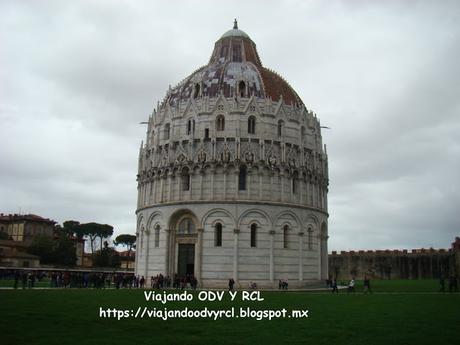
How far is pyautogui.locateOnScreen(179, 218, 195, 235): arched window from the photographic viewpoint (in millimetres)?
47188

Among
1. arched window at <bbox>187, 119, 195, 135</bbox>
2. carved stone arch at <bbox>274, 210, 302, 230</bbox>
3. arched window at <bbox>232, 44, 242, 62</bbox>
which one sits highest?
arched window at <bbox>232, 44, 242, 62</bbox>

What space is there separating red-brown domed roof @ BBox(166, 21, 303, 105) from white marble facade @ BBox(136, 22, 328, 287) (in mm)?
180

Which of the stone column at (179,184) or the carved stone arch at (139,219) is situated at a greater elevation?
the stone column at (179,184)

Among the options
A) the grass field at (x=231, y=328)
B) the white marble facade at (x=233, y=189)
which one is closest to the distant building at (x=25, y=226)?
the white marble facade at (x=233, y=189)

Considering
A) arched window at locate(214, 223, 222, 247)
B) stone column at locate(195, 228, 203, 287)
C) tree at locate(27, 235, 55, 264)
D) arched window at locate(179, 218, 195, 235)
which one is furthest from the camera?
tree at locate(27, 235, 55, 264)

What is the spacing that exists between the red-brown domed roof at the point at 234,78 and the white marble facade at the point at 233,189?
0.18 metres

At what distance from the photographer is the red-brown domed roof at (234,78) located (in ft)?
168

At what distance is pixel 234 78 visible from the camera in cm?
5216

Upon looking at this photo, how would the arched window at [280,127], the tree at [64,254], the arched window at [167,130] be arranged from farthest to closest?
1. the tree at [64,254]
2. the arched window at [167,130]
3. the arched window at [280,127]

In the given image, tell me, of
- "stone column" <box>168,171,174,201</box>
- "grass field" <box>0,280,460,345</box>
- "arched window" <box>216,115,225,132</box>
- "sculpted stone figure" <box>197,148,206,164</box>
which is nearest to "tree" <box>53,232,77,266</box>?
"stone column" <box>168,171,174,201</box>

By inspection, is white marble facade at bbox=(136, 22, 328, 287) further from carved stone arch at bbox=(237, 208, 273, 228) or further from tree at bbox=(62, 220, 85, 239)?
tree at bbox=(62, 220, 85, 239)

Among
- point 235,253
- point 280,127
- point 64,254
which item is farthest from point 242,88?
point 64,254

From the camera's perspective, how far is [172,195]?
4791cm

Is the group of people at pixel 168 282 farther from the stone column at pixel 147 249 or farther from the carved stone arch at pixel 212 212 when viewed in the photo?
the carved stone arch at pixel 212 212
